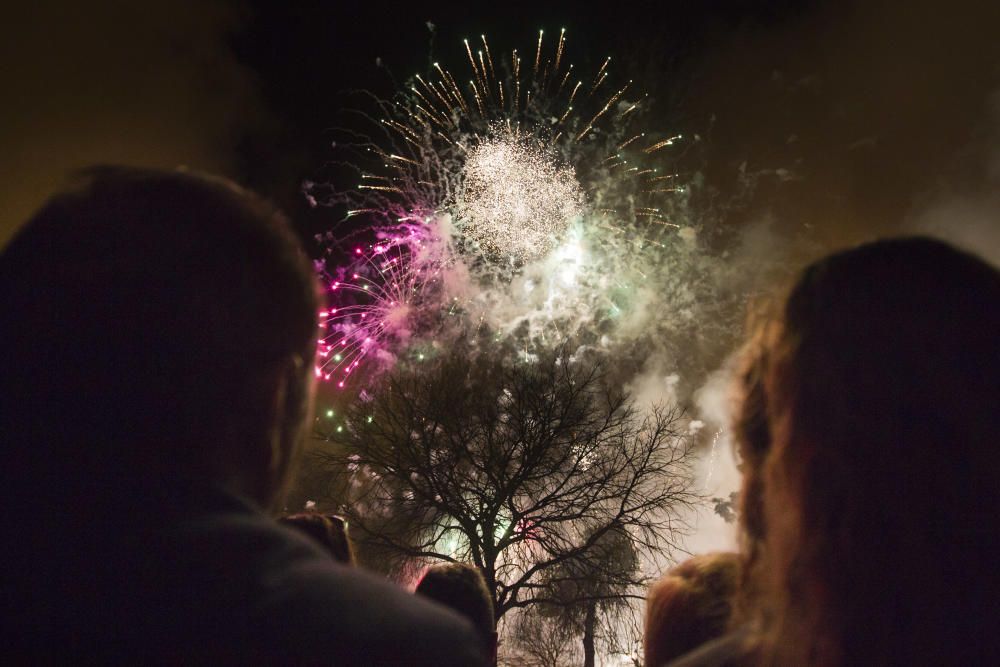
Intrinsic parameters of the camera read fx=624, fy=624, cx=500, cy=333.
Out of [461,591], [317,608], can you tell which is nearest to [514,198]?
[461,591]

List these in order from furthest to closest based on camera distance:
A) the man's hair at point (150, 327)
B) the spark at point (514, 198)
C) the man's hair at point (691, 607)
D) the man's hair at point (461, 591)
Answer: the spark at point (514, 198) < the man's hair at point (461, 591) < the man's hair at point (691, 607) < the man's hair at point (150, 327)

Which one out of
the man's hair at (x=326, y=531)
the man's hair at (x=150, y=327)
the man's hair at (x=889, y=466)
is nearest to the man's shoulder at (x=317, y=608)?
the man's hair at (x=150, y=327)

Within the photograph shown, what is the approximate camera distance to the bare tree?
18.4 metres

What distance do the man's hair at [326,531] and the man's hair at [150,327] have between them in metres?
2.62

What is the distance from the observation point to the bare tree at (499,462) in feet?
60.5

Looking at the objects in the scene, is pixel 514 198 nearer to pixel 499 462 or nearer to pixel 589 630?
pixel 499 462

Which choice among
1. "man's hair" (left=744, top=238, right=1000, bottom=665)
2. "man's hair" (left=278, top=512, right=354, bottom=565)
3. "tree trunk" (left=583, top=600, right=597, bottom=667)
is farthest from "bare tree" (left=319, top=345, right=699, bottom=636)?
"man's hair" (left=744, top=238, right=1000, bottom=665)

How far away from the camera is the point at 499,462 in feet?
61.1

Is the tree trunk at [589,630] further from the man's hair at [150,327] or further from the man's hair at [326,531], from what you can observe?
the man's hair at [150,327]

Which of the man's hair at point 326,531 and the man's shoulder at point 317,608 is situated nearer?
the man's shoulder at point 317,608

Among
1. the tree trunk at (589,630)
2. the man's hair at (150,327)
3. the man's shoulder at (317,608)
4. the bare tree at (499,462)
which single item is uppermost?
the bare tree at (499,462)

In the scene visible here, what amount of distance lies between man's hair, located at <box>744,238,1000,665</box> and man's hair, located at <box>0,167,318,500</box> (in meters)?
Result: 1.25

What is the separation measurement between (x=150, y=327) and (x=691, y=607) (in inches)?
72.2

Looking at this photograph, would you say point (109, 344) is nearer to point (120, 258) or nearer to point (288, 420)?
point (120, 258)
